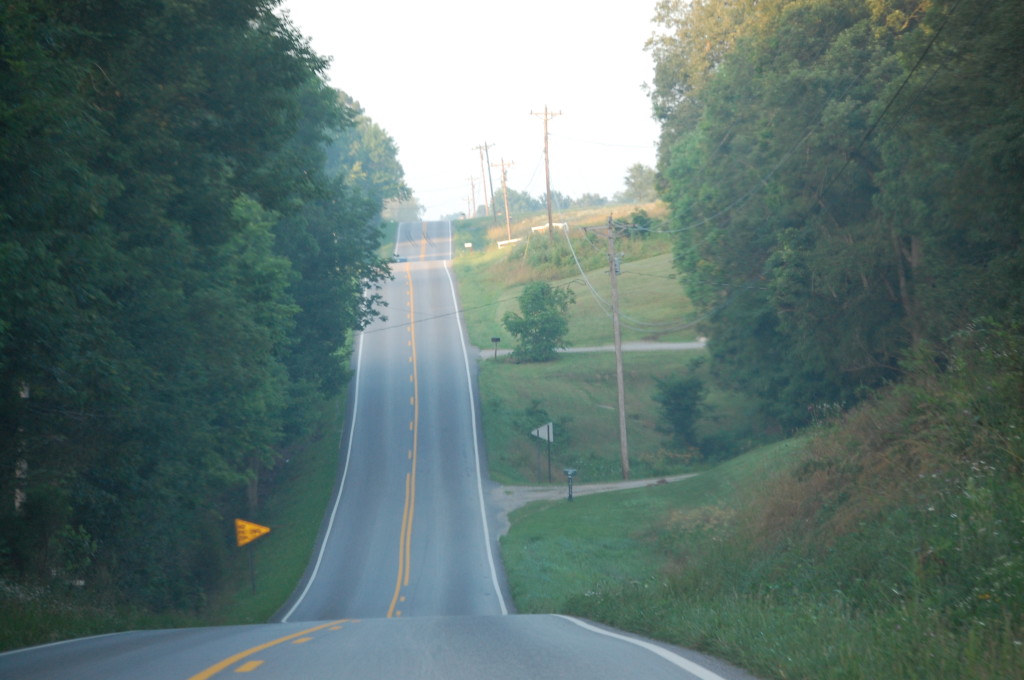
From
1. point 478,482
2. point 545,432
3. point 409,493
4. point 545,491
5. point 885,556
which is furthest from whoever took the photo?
point 545,432

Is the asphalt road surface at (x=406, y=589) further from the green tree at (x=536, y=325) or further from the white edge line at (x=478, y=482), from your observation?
the green tree at (x=536, y=325)

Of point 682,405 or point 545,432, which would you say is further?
point 682,405

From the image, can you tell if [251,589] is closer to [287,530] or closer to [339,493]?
[287,530]

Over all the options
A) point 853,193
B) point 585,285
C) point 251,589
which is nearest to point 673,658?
point 251,589

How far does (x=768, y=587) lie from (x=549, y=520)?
21.8 meters

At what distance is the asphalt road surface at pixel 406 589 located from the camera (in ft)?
23.8

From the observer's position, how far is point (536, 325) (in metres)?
54.7

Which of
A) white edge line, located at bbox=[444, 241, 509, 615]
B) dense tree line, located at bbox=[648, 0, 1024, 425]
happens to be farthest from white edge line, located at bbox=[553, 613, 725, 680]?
white edge line, located at bbox=[444, 241, 509, 615]

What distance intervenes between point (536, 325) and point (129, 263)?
133ft

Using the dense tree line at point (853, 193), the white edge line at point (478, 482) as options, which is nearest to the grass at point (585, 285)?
the white edge line at point (478, 482)

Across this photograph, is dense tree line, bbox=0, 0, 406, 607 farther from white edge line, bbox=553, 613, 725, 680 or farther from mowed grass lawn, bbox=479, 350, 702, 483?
mowed grass lawn, bbox=479, 350, 702, 483

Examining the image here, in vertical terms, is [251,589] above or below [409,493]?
below

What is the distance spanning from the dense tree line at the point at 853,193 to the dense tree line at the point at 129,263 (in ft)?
43.6

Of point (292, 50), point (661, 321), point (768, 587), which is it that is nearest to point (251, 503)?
→ point (292, 50)
